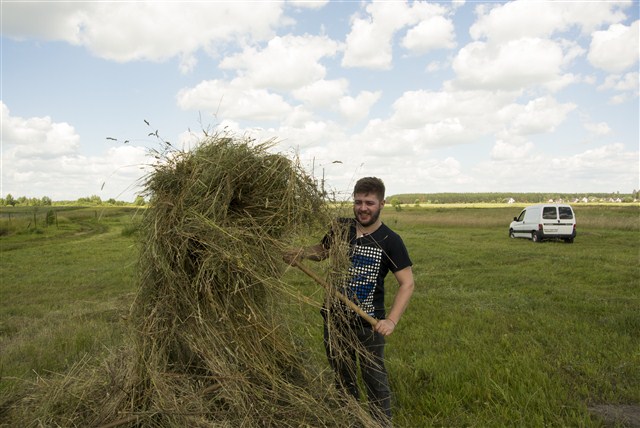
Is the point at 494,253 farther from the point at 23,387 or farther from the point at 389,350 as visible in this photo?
Result: the point at 23,387

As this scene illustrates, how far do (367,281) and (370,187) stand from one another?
2.35 ft

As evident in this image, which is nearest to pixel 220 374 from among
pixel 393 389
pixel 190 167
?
pixel 190 167

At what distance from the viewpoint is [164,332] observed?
315 centimetres

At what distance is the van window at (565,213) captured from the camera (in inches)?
821

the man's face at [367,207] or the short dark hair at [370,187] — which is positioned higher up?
the short dark hair at [370,187]

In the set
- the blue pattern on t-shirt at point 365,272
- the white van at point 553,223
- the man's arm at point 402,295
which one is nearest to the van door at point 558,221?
the white van at point 553,223

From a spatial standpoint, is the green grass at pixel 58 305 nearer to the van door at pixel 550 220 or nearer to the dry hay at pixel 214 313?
the dry hay at pixel 214 313

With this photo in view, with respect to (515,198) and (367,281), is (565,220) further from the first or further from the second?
(515,198)

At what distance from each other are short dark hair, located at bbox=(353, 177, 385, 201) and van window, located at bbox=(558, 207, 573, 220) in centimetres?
2031

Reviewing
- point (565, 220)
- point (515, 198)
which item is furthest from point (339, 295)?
point (515, 198)

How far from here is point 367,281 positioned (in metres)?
3.52

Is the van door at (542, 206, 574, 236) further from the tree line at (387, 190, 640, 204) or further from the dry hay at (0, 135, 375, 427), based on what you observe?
the tree line at (387, 190, 640, 204)

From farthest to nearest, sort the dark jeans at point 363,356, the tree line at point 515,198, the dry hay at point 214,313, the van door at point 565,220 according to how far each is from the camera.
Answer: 1. the tree line at point 515,198
2. the van door at point 565,220
3. the dark jeans at point 363,356
4. the dry hay at point 214,313

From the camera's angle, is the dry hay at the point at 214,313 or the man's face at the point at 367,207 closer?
the dry hay at the point at 214,313
